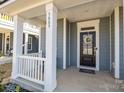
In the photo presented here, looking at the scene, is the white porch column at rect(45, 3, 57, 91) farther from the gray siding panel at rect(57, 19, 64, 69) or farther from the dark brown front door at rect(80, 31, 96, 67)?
the dark brown front door at rect(80, 31, 96, 67)

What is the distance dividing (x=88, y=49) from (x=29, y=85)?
3587 millimetres

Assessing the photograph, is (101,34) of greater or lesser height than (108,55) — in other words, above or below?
above

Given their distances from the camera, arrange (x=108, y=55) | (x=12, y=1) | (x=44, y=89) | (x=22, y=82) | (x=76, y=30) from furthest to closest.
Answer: (x=76, y=30) → (x=108, y=55) → (x=22, y=82) → (x=12, y=1) → (x=44, y=89)

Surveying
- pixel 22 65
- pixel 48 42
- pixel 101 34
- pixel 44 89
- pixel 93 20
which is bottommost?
pixel 44 89

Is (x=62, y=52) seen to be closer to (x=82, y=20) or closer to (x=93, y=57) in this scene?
(x=93, y=57)

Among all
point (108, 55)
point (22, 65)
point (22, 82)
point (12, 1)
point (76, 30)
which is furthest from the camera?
point (76, 30)

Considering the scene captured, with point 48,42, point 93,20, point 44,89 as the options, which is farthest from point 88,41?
point 44,89

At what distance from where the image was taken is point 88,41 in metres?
5.76

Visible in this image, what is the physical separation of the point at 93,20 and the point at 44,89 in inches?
164

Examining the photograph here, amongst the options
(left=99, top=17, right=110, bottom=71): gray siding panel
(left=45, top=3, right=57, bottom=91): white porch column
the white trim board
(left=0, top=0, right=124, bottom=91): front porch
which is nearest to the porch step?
(left=0, top=0, right=124, bottom=91): front porch

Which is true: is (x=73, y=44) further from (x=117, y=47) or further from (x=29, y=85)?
(x=29, y=85)

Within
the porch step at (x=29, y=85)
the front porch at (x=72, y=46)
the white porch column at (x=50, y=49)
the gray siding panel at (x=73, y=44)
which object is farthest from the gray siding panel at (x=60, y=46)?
the white porch column at (x=50, y=49)

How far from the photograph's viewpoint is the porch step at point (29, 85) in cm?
310

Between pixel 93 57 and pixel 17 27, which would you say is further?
pixel 93 57
